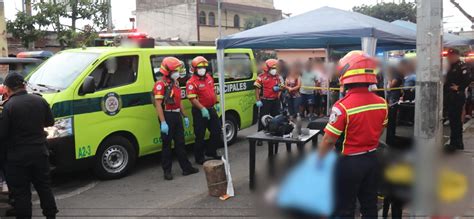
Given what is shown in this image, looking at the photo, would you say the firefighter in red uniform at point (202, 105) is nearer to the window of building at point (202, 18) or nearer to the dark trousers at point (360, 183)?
the dark trousers at point (360, 183)

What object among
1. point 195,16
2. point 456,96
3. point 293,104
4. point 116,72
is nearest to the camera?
point 116,72

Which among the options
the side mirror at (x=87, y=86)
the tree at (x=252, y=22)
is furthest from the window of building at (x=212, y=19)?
the side mirror at (x=87, y=86)

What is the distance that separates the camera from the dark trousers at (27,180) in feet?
14.4

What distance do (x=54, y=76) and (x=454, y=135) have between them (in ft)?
21.6

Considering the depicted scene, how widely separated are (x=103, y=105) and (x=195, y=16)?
3236cm

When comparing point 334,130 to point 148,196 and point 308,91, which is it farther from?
point 308,91

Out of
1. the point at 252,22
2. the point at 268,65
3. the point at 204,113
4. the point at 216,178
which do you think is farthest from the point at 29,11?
the point at 252,22

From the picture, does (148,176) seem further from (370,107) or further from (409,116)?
(409,116)

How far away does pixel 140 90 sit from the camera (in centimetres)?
670

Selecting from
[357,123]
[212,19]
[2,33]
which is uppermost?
[212,19]

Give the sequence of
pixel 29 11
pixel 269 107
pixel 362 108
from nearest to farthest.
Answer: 1. pixel 362 108
2. pixel 269 107
3. pixel 29 11

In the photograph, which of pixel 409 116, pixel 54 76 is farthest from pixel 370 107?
pixel 409 116

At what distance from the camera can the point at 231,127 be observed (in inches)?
338

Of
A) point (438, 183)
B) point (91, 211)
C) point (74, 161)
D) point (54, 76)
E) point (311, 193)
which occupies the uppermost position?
point (54, 76)
